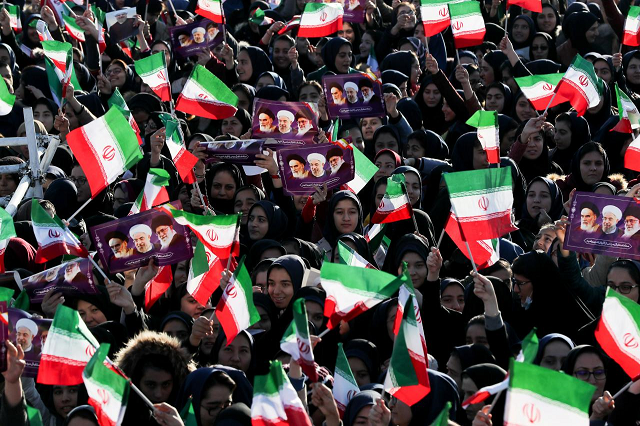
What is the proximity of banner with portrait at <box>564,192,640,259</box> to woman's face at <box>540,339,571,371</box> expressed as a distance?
101cm

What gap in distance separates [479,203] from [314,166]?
1912 mm

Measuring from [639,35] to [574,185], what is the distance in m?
2.60

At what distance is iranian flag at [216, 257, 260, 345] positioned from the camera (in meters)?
6.99

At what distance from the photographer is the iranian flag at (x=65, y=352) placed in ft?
20.6

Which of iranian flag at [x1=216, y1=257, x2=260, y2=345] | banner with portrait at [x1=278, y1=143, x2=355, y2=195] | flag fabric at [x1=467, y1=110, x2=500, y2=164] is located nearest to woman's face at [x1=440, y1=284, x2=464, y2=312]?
iranian flag at [x1=216, y1=257, x2=260, y2=345]

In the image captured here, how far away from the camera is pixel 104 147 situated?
8.48 metres

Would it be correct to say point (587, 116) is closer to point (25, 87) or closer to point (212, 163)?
point (212, 163)

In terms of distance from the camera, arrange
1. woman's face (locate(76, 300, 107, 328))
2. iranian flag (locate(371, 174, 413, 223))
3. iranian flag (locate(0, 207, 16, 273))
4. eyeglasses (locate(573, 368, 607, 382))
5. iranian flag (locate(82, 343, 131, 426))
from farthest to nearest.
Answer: iranian flag (locate(371, 174, 413, 223)) < iranian flag (locate(0, 207, 16, 273)) < woman's face (locate(76, 300, 107, 328)) < eyeglasses (locate(573, 368, 607, 382)) < iranian flag (locate(82, 343, 131, 426))

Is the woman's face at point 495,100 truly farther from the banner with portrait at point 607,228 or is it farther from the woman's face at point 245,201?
the banner with portrait at point 607,228

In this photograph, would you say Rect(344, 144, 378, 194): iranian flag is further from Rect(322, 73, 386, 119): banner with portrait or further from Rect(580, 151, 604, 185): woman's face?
Rect(580, 151, 604, 185): woman's face

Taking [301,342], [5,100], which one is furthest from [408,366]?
[5,100]

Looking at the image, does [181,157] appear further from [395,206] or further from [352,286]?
[352,286]

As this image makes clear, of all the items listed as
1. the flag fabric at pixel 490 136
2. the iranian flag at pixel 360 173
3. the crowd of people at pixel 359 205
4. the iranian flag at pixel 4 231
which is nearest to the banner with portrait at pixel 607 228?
the crowd of people at pixel 359 205

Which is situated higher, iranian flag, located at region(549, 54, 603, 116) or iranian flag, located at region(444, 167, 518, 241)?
iranian flag, located at region(444, 167, 518, 241)
